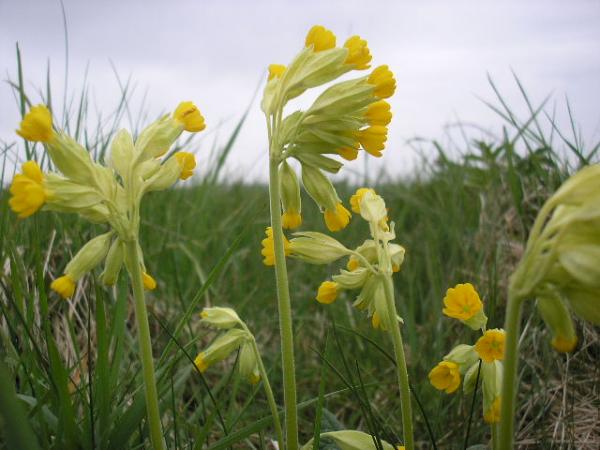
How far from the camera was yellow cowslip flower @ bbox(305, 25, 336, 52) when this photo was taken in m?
1.43

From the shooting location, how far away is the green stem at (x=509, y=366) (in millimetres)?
938

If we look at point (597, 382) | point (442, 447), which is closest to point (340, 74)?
point (442, 447)

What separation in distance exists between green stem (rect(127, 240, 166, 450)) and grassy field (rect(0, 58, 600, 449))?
0.14 meters

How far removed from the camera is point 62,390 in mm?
1269

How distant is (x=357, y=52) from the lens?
4.66ft

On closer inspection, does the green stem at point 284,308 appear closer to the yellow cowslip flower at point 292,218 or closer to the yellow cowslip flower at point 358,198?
the yellow cowslip flower at point 292,218

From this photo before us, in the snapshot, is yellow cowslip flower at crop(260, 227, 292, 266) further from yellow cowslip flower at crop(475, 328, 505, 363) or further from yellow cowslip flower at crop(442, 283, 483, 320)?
yellow cowslip flower at crop(475, 328, 505, 363)

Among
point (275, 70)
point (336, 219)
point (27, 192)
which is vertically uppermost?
point (275, 70)

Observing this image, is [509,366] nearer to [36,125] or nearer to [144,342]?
[144,342]

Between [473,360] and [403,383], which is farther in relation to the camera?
[473,360]

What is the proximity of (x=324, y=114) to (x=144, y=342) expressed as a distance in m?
0.60

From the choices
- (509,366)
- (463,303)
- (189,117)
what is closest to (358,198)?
(463,303)

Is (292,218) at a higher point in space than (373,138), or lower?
lower

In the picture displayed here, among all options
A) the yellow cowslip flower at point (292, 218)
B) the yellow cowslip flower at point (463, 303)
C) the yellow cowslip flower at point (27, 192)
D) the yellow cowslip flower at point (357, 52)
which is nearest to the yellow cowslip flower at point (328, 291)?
the yellow cowslip flower at point (292, 218)
